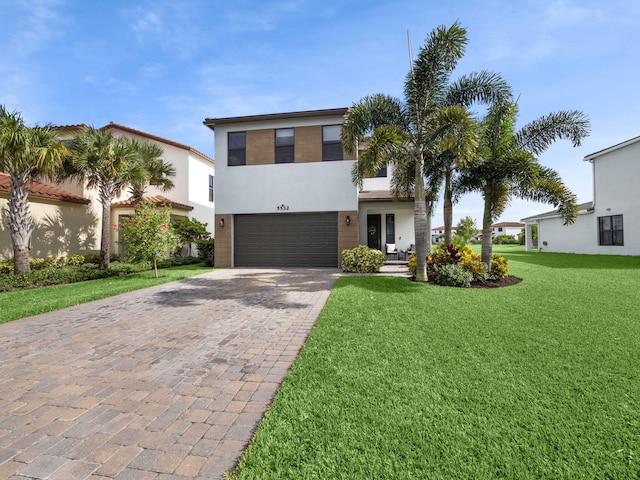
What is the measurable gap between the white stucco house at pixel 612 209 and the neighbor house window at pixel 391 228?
14.8 m

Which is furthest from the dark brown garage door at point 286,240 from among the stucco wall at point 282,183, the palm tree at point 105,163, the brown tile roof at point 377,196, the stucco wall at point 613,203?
the stucco wall at point 613,203

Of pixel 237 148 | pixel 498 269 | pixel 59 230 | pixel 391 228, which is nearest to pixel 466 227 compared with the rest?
pixel 391 228

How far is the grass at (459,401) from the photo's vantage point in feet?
7.06

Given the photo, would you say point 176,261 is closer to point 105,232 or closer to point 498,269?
point 105,232

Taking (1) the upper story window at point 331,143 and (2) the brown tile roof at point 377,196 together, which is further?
(2) the brown tile roof at point 377,196

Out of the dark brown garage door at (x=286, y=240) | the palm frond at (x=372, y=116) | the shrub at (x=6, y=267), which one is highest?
the palm frond at (x=372, y=116)

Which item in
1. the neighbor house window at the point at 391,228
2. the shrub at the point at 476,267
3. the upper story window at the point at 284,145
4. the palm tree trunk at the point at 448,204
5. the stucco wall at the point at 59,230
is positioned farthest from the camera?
the neighbor house window at the point at 391,228

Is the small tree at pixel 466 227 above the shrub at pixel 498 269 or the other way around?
above

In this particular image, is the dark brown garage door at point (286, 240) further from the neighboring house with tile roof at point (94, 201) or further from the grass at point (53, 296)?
the neighboring house with tile roof at point (94, 201)

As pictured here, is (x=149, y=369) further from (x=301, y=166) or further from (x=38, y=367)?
(x=301, y=166)

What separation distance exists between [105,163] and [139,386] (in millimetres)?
12332

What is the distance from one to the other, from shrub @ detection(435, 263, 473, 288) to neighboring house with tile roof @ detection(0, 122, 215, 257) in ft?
52.8

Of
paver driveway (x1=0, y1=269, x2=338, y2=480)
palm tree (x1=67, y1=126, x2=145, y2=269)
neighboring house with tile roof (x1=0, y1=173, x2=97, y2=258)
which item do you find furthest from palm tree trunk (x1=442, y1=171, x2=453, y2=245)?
neighboring house with tile roof (x1=0, y1=173, x2=97, y2=258)

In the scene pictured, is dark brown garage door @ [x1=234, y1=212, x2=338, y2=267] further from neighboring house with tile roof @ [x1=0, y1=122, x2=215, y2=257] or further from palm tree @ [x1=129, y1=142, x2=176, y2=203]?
neighboring house with tile roof @ [x1=0, y1=122, x2=215, y2=257]
